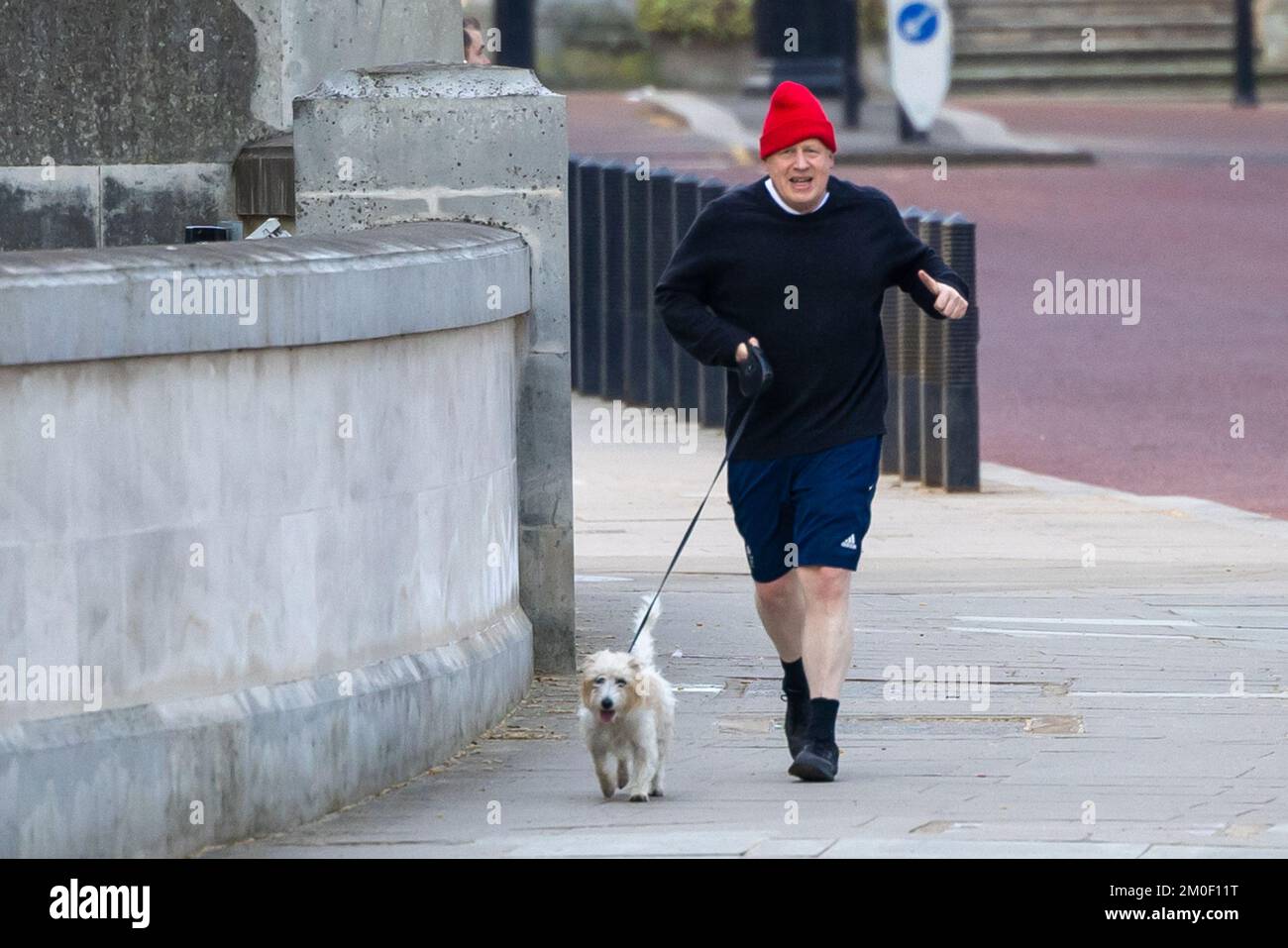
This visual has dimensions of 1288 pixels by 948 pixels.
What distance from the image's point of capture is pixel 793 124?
23.4ft

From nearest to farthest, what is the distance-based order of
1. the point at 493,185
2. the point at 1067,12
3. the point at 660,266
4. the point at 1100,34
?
the point at 493,185 < the point at 660,266 < the point at 1100,34 < the point at 1067,12

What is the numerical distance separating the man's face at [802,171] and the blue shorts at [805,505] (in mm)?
669

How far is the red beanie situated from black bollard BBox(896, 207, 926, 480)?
20.9 feet

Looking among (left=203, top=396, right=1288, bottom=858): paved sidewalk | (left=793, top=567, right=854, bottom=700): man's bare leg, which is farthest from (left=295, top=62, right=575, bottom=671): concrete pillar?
(left=793, top=567, right=854, bottom=700): man's bare leg

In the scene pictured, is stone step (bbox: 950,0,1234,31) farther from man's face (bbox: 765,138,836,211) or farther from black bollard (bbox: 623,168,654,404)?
man's face (bbox: 765,138,836,211)

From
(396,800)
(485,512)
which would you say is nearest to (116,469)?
(396,800)

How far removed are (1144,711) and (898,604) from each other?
2.16 meters

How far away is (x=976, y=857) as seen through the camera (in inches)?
237

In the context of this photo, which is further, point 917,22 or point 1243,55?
point 1243,55

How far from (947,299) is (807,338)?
389 millimetres

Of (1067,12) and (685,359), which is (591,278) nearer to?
(685,359)

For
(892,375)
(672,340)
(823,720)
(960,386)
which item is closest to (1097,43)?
(672,340)

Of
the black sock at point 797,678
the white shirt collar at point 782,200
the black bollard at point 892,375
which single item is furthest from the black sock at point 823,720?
the black bollard at point 892,375

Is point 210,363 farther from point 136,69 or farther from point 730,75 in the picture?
point 730,75
